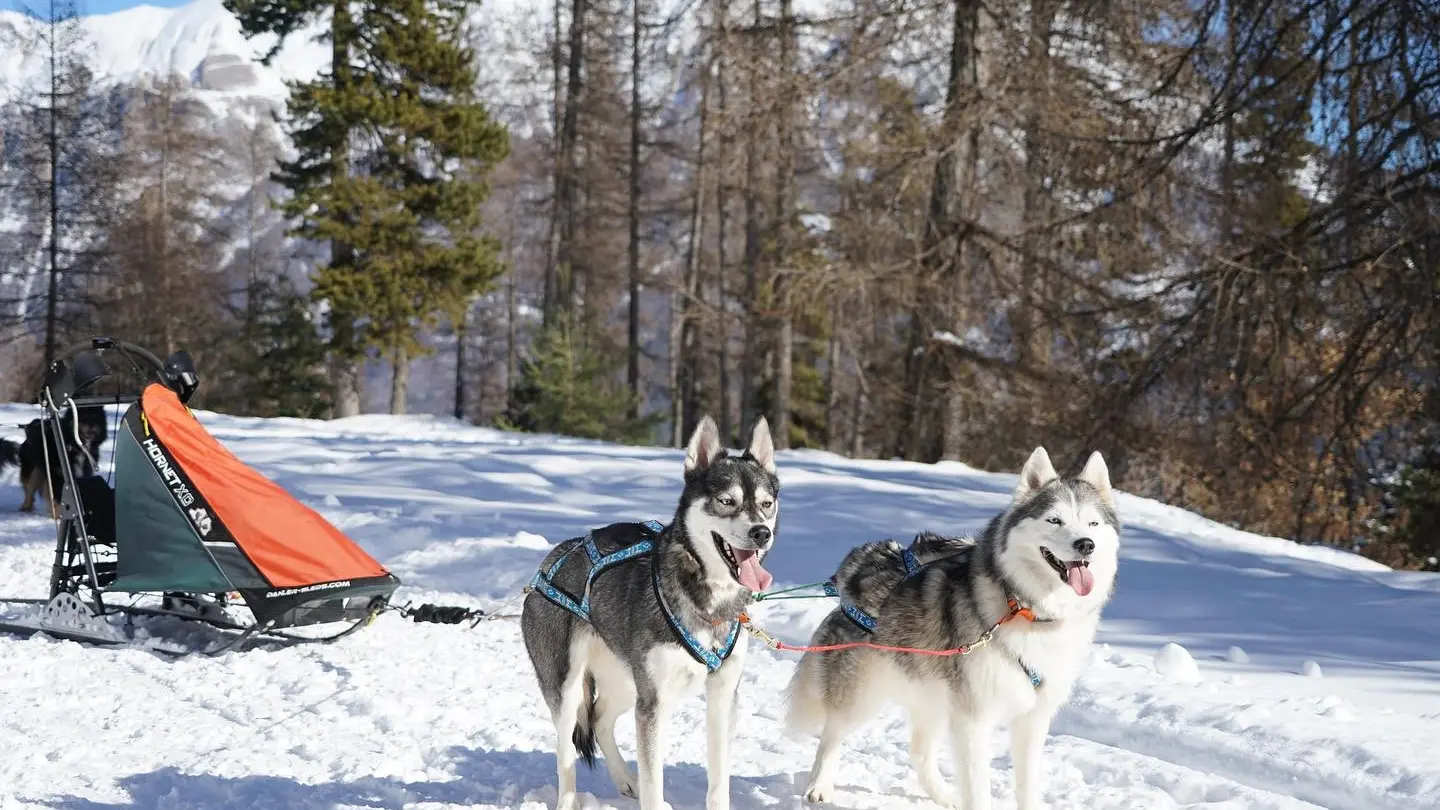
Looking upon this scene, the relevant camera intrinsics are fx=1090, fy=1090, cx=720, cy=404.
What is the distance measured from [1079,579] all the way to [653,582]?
1.45 meters

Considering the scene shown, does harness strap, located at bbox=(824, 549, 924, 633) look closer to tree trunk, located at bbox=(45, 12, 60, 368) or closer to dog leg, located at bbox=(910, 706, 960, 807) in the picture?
dog leg, located at bbox=(910, 706, 960, 807)

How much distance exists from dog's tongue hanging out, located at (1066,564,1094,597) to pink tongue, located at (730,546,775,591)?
1.02 meters

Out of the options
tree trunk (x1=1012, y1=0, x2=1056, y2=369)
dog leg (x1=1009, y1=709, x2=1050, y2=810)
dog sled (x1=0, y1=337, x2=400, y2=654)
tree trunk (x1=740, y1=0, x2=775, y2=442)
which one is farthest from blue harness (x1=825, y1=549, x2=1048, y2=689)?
tree trunk (x1=740, y1=0, x2=775, y2=442)

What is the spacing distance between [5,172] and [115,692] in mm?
37127

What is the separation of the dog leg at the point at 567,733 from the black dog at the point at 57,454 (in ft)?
13.1

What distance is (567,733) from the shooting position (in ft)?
13.3

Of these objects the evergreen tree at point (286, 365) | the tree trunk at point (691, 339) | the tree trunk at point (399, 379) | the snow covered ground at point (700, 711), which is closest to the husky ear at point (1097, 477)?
the snow covered ground at point (700, 711)

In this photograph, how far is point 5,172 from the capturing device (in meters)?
35.2

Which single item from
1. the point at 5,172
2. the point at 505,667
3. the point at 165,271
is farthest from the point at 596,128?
the point at 505,667

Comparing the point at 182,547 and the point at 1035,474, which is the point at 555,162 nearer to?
the point at 182,547

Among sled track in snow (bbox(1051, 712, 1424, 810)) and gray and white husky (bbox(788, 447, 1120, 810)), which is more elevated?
gray and white husky (bbox(788, 447, 1120, 810))

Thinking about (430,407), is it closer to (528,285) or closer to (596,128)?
(528,285)

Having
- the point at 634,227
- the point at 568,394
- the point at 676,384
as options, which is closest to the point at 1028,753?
the point at 568,394

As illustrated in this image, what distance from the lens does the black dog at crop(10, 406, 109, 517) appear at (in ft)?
21.8
